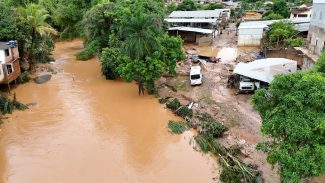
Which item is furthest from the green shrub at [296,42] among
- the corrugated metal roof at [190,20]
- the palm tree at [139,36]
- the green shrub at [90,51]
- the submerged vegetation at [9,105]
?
the submerged vegetation at [9,105]

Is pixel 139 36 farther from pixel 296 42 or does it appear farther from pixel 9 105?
pixel 296 42

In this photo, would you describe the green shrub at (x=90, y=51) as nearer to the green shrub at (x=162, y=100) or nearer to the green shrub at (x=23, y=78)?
the green shrub at (x=23, y=78)

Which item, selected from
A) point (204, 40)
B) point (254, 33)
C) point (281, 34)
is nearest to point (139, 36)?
point (281, 34)

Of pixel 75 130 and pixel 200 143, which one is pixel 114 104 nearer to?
pixel 75 130

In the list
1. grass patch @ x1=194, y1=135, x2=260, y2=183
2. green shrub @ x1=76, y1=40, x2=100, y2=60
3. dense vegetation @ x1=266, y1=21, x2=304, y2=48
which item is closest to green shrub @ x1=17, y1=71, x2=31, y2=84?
green shrub @ x1=76, y1=40, x2=100, y2=60

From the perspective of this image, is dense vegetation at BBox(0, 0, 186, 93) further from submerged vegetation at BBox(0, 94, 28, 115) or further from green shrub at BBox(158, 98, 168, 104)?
submerged vegetation at BBox(0, 94, 28, 115)

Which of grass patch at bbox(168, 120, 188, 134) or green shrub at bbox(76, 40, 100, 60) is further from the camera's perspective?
green shrub at bbox(76, 40, 100, 60)
